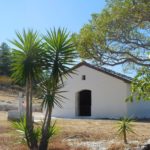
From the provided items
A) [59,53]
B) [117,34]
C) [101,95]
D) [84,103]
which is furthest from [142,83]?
[84,103]

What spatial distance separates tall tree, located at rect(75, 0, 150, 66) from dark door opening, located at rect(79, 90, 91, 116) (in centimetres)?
1478

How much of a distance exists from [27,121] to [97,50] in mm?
5858

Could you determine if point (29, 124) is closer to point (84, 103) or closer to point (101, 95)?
point (101, 95)

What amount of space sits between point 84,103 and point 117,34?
1708 centimetres

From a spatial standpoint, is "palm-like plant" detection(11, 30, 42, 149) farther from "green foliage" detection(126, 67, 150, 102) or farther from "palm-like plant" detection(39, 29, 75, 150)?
"green foliage" detection(126, 67, 150, 102)

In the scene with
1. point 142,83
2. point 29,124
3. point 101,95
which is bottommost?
point 29,124

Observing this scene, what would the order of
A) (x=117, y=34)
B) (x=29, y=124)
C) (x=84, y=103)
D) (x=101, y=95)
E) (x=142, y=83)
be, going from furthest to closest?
(x=84, y=103) → (x=101, y=95) → (x=117, y=34) → (x=29, y=124) → (x=142, y=83)

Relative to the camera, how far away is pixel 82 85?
30.5 m

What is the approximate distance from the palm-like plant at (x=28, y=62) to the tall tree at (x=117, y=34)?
162 inches

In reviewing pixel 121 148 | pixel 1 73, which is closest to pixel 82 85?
pixel 121 148

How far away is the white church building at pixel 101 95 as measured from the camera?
28859 millimetres

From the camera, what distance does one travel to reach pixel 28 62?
1211 cm

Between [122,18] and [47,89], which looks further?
[122,18]

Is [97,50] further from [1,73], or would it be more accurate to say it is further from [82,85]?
[1,73]
